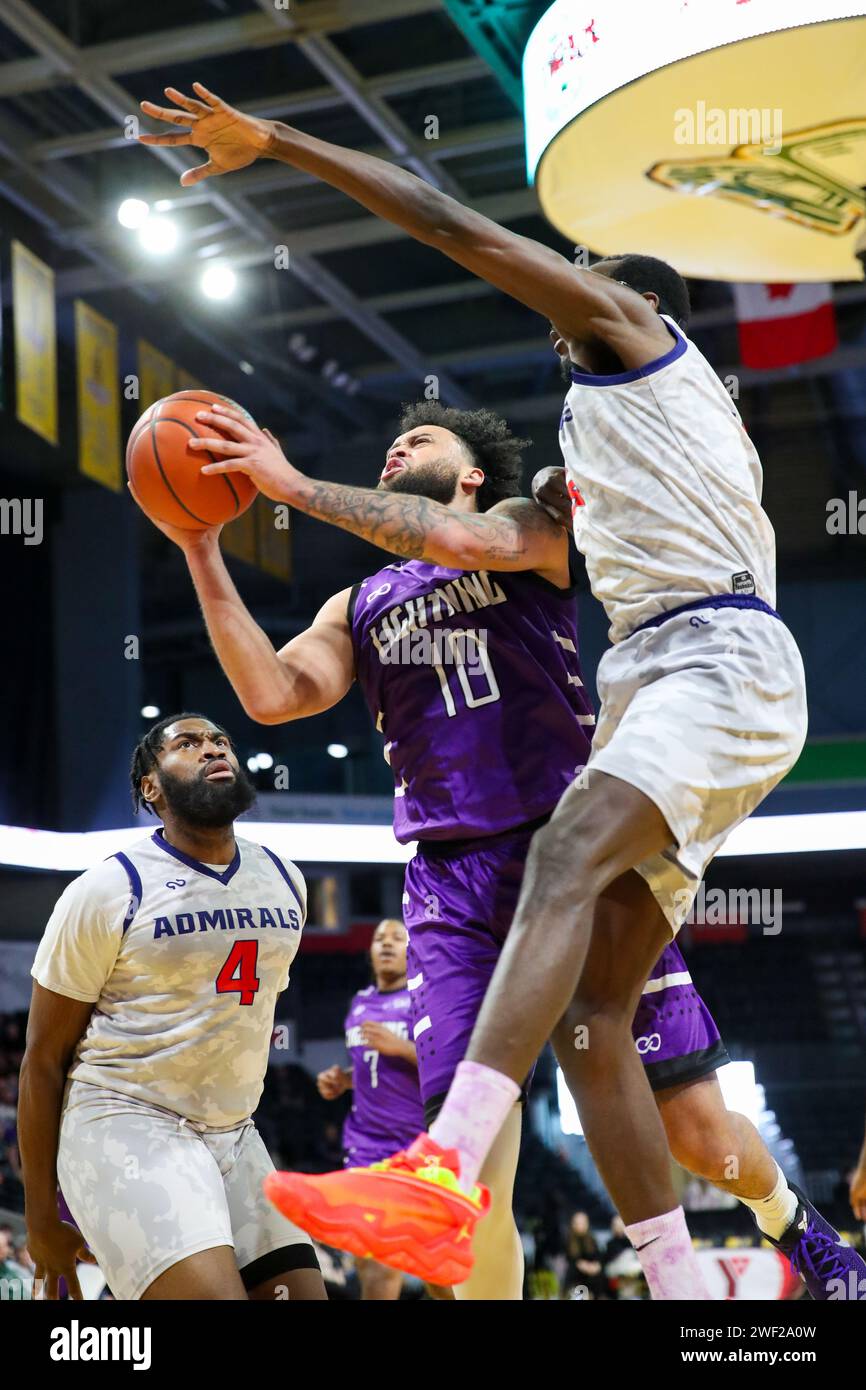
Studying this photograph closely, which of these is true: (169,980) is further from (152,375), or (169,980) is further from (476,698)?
(152,375)

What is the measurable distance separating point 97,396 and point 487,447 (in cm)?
875

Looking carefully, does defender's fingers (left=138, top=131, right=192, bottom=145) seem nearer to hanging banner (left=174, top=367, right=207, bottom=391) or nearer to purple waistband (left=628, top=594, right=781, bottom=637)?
purple waistband (left=628, top=594, right=781, bottom=637)

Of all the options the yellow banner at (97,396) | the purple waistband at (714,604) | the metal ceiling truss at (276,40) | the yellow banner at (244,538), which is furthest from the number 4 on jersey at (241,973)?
the yellow banner at (244,538)

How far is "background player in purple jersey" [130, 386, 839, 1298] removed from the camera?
325cm

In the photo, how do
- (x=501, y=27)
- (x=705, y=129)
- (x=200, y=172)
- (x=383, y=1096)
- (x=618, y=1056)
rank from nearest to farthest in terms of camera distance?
(x=618, y=1056)
(x=200, y=172)
(x=705, y=129)
(x=383, y=1096)
(x=501, y=27)

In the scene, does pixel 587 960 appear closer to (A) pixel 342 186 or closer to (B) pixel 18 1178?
(A) pixel 342 186

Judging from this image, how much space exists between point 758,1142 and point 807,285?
887cm

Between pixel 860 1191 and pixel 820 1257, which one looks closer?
pixel 820 1257

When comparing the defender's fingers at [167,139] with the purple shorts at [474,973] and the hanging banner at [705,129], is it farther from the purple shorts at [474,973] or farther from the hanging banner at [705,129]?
the hanging banner at [705,129]

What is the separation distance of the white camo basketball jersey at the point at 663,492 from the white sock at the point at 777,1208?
4.82ft

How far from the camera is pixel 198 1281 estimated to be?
3.25 meters

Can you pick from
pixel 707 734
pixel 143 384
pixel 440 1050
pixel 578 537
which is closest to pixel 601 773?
pixel 707 734

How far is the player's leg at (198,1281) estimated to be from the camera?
10.6 ft

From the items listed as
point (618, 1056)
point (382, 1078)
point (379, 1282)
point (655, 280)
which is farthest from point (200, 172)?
point (379, 1282)
